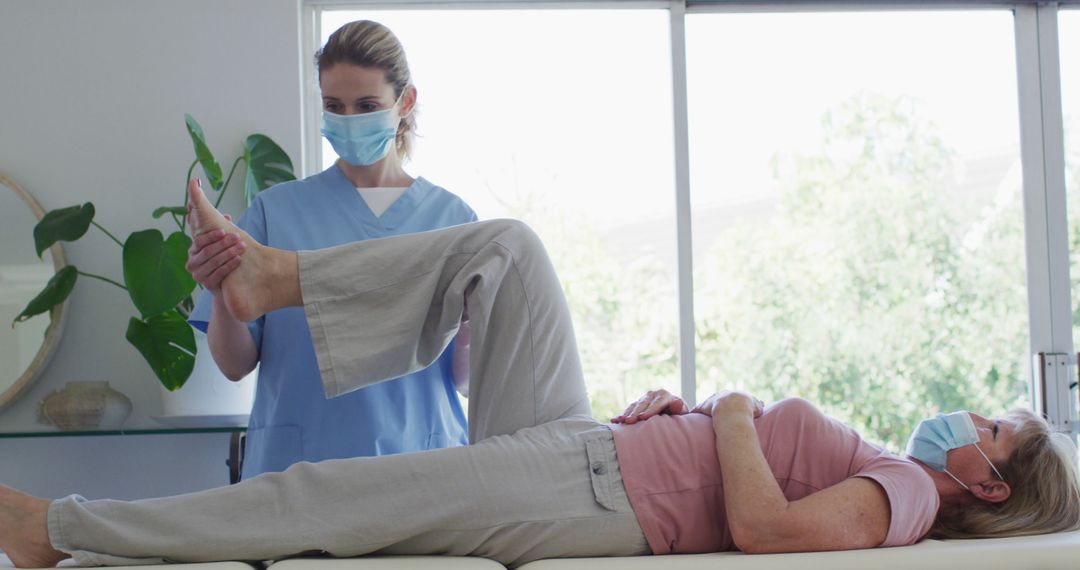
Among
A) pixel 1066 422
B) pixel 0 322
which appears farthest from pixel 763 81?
pixel 0 322

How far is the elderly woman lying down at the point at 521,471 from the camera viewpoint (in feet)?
5.06

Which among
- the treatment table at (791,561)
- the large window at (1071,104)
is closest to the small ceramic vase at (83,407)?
the treatment table at (791,561)

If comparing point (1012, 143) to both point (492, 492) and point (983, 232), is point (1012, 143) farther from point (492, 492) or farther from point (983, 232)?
point (492, 492)

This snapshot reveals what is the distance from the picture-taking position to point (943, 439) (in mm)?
1864

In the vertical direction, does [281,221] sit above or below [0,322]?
above

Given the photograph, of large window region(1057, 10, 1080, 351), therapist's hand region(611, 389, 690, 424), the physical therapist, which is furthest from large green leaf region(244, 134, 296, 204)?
large window region(1057, 10, 1080, 351)

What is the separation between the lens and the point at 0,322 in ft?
9.44

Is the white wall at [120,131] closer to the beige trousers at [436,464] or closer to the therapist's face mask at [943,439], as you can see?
the beige trousers at [436,464]

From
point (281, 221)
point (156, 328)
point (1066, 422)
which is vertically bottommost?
point (1066, 422)

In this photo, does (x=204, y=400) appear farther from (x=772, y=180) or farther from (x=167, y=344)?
(x=772, y=180)

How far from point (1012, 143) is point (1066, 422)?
90cm

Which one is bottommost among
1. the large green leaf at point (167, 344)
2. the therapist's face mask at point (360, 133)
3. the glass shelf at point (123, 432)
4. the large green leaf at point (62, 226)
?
the glass shelf at point (123, 432)

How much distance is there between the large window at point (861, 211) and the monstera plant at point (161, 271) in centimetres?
130

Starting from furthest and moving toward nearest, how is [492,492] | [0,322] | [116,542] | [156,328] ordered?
[0,322] < [156,328] < [492,492] < [116,542]
